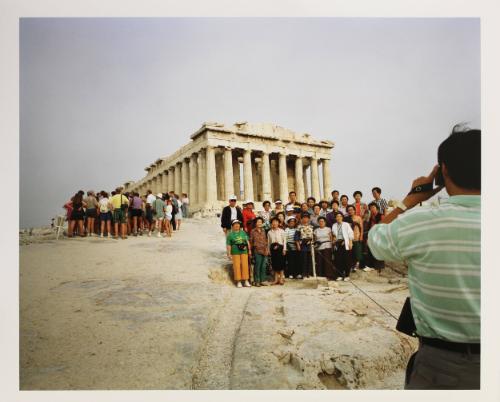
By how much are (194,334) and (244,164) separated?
2282 cm

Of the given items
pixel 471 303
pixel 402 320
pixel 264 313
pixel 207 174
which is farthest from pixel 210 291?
pixel 207 174

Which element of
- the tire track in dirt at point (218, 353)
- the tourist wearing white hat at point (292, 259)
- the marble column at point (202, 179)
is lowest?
the tire track in dirt at point (218, 353)

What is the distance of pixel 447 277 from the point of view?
2670mm

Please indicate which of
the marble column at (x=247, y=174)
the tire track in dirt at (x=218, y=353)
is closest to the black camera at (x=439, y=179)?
the tire track in dirt at (x=218, y=353)

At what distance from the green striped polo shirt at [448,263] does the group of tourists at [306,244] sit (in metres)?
5.86

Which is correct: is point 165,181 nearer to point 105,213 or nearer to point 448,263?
point 105,213

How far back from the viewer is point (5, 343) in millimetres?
5902

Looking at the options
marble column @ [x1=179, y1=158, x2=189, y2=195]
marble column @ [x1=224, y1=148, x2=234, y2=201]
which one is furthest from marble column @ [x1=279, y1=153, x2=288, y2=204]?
marble column @ [x1=179, y1=158, x2=189, y2=195]

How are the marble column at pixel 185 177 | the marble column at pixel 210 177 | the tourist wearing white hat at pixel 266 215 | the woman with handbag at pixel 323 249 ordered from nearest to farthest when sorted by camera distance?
the woman with handbag at pixel 323 249
the tourist wearing white hat at pixel 266 215
the marble column at pixel 210 177
the marble column at pixel 185 177

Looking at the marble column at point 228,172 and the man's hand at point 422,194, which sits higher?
the marble column at point 228,172

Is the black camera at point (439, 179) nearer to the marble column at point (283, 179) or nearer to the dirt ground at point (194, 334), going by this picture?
the dirt ground at point (194, 334)

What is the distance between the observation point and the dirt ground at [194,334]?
499 centimetres

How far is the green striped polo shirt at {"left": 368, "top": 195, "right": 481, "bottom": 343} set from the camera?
264cm

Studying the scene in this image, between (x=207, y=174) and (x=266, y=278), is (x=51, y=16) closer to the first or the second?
(x=266, y=278)
